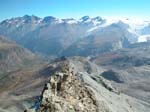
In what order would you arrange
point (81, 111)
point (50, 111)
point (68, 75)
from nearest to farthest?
point (50, 111) → point (81, 111) → point (68, 75)

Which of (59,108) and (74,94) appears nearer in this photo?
(59,108)

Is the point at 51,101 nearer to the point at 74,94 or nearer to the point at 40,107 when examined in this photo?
the point at 40,107

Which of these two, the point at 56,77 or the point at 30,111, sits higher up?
the point at 56,77

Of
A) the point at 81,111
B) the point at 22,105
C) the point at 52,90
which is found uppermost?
the point at 52,90

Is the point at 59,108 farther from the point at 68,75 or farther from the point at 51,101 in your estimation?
the point at 68,75

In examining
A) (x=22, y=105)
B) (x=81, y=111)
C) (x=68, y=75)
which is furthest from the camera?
(x=22, y=105)

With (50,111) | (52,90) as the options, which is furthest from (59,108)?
(52,90)

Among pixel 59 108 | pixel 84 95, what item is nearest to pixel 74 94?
pixel 84 95
